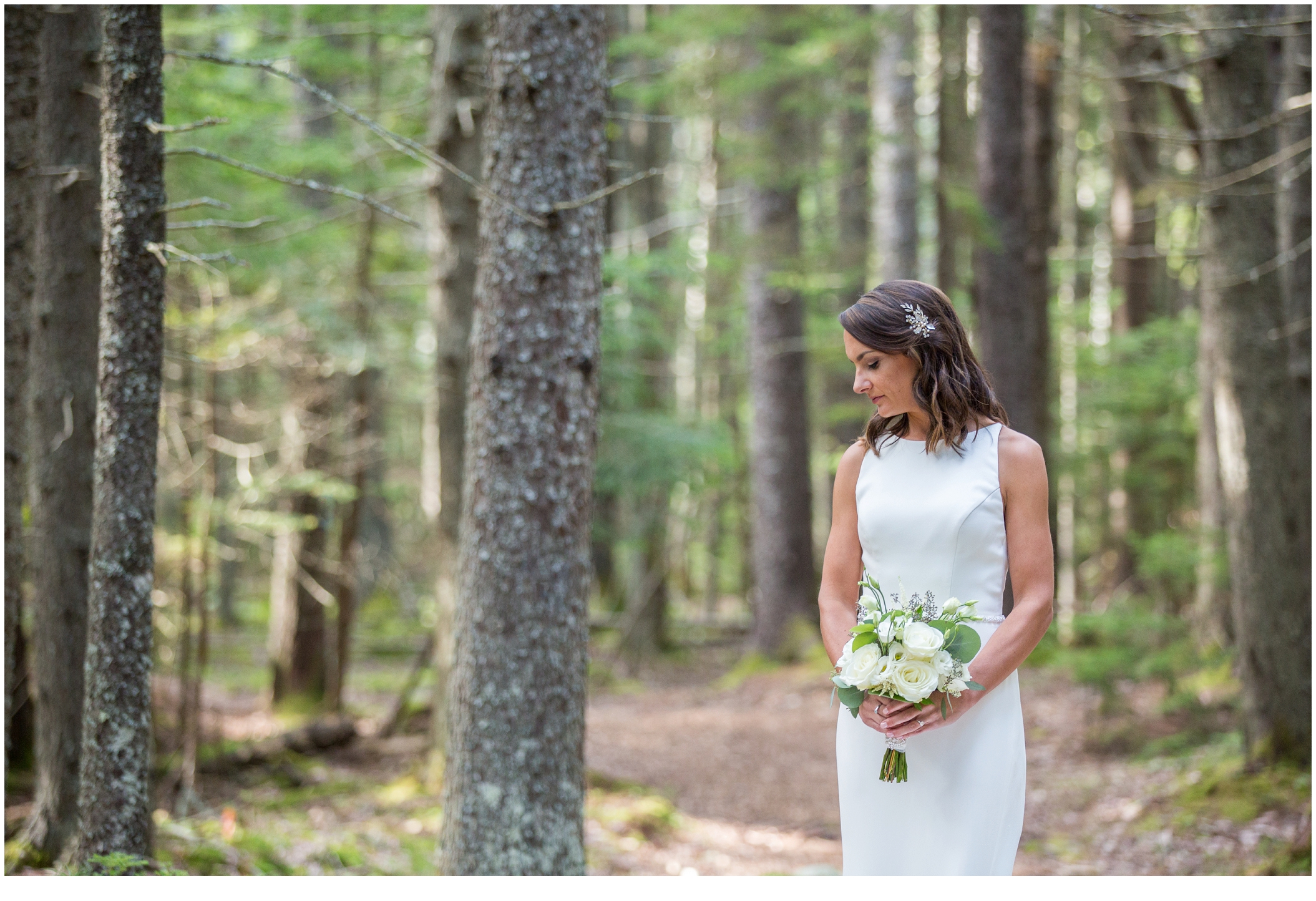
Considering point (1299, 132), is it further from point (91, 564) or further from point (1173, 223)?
point (1173, 223)

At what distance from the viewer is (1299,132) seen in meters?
7.36

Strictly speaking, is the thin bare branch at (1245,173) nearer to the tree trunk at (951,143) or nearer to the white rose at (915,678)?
the tree trunk at (951,143)

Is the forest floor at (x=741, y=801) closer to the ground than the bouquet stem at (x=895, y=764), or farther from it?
closer to the ground

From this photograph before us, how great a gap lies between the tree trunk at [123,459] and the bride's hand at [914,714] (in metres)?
2.60

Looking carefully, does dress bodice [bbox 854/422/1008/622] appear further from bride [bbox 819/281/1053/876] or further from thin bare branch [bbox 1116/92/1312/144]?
thin bare branch [bbox 1116/92/1312/144]

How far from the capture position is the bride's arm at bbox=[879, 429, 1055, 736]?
2480 millimetres

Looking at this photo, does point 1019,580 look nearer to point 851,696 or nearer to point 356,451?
point 851,696

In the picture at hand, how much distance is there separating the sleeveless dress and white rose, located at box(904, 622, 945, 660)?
0.26m

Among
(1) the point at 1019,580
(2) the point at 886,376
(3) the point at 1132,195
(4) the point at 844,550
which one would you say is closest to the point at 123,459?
(4) the point at 844,550

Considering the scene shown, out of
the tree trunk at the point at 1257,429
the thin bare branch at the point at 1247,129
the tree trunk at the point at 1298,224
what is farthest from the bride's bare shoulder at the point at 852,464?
the tree trunk at the point at 1298,224

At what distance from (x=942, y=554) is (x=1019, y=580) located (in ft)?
0.63

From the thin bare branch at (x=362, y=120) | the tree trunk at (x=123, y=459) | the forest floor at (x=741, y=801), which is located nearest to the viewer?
the thin bare branch at (x=362, y=120)

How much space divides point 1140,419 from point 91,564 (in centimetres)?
1200

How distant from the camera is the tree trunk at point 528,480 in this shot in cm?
398
